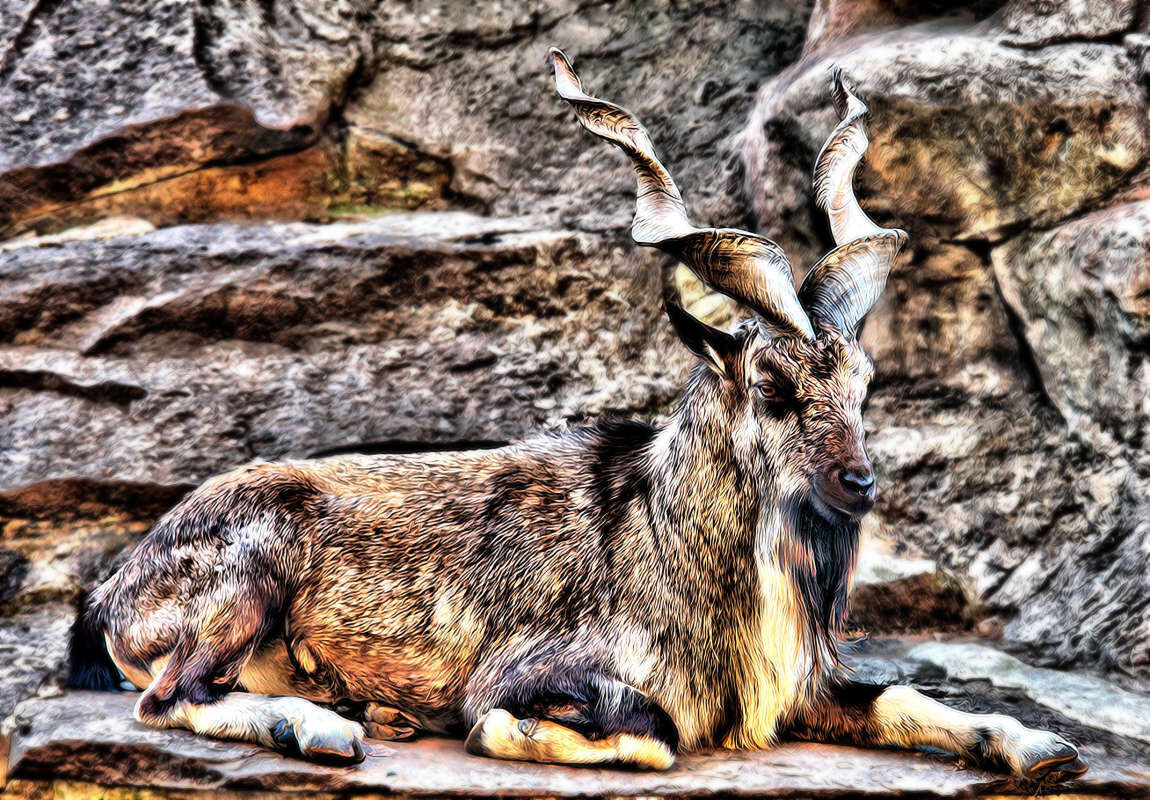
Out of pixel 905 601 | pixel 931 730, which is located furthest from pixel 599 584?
pixel 905 601

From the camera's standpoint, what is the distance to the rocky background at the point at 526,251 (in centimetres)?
509

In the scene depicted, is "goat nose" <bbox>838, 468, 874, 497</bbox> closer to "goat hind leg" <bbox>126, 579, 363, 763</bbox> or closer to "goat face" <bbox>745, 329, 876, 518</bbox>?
"goat face" <bbox>745, 329, 876, 518</bbox>

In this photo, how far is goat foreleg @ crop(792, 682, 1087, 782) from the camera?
364cm

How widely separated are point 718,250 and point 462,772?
1.92 metres

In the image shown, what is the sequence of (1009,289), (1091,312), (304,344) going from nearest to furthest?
(1091,312)
(1009,289)
(304,344)

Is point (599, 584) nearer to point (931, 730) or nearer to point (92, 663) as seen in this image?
point (931, 730)

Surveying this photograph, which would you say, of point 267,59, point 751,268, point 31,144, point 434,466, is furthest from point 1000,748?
point 31,144

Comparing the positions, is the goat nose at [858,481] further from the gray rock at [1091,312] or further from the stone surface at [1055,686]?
the gray rock at [1091,312]

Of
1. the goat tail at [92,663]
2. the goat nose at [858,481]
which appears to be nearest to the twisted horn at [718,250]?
the goat nose at [858,481]

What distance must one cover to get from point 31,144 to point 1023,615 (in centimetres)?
525

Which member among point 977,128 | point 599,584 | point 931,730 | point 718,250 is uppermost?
point 977,128

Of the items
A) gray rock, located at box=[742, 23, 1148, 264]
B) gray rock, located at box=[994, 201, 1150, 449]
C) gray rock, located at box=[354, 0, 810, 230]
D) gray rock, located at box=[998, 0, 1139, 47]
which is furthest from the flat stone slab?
gray rock, located at box=[354, 0, 810, 230]

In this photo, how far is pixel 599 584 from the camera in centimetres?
417

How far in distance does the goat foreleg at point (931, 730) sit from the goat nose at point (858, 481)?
874 mm
